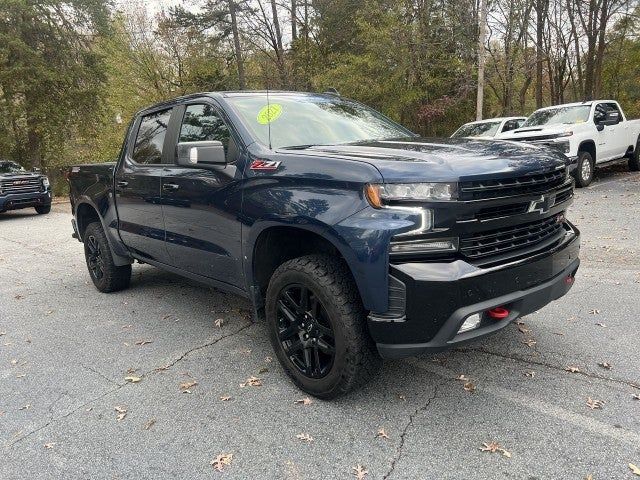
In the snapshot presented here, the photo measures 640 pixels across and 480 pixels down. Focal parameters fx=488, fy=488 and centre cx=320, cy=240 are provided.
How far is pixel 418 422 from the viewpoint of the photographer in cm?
272

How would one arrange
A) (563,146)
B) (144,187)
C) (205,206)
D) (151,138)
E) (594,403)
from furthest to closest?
(563,146) < (151,138) < (144,187) < (205,206) < (594,403)

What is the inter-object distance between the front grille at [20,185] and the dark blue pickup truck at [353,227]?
12.2m

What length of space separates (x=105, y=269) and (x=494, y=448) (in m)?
4.43

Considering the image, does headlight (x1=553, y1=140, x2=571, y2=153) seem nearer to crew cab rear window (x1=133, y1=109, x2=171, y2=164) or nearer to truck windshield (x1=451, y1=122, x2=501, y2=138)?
truck windshield (x1=451, y1=122, x2=501, y2=138)

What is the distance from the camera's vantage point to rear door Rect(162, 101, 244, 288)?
3.32 m

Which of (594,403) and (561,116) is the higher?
(561,116)

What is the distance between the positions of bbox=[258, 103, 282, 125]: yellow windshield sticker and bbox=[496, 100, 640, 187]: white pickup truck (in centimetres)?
794

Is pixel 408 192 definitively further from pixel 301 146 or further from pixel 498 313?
pixel 301 146

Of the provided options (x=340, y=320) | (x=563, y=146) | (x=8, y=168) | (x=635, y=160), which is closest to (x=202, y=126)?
(x=340, y=320)

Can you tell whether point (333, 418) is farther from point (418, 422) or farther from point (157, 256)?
point (157, 256)

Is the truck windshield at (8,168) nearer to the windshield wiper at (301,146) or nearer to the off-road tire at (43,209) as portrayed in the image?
the off-road tire at (43,209)

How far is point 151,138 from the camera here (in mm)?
4496

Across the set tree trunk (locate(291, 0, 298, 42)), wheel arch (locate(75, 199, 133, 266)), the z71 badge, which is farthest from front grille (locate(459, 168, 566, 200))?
tree trunk (locate(291, 0, 298, 42))

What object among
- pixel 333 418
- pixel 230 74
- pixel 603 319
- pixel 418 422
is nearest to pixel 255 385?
pixel 333 418
